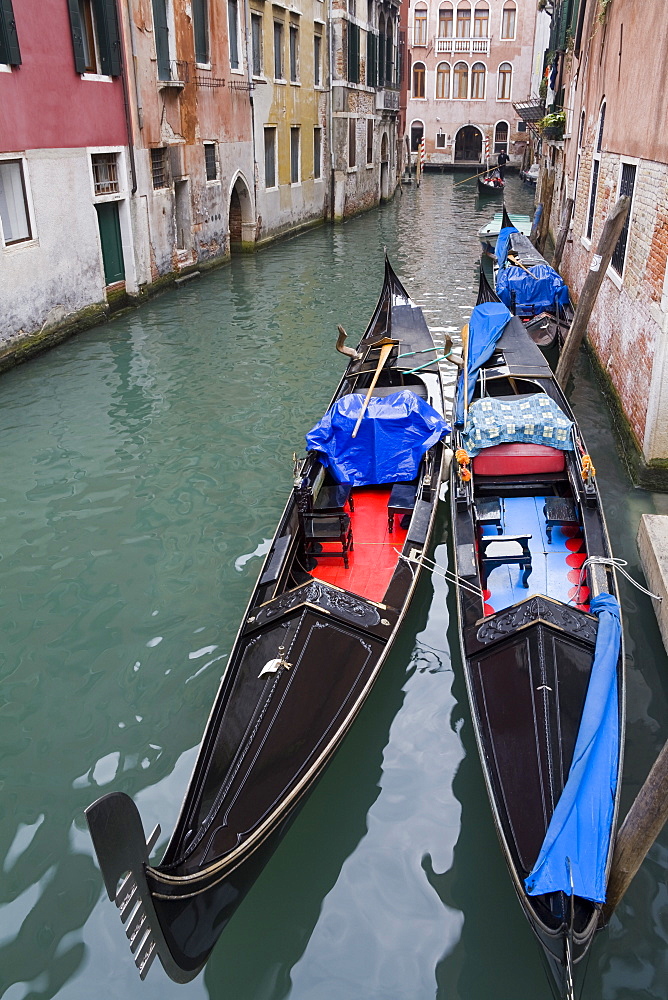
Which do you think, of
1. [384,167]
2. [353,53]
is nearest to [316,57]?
[353,53]

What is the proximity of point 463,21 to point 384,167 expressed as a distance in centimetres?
1494

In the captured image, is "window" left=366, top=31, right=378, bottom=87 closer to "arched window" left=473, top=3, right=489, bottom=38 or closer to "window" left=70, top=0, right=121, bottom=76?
"window" left=70, top=0, right=121, bottom=76

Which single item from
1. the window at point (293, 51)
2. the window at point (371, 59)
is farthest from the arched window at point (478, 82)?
the window at point (293, 51)

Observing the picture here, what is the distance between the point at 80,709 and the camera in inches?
152

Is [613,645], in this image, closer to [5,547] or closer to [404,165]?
[5,547]

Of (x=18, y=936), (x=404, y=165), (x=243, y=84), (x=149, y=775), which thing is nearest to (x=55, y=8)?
(x=243, y=84)

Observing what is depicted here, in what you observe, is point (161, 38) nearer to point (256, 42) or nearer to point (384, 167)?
point (256, 42)

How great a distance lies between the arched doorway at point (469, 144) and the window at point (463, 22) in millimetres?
3645

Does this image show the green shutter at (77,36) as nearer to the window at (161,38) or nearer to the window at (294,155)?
the window at (161,38)

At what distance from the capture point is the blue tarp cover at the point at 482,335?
22.3 feet

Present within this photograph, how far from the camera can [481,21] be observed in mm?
34594

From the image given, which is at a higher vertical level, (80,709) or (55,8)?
(55,8)

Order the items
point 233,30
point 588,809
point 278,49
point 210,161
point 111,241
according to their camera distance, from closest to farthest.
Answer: point 588,809
point 111,241
point 210,161
point 233,30
point 278,49

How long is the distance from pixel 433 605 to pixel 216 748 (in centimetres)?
191
